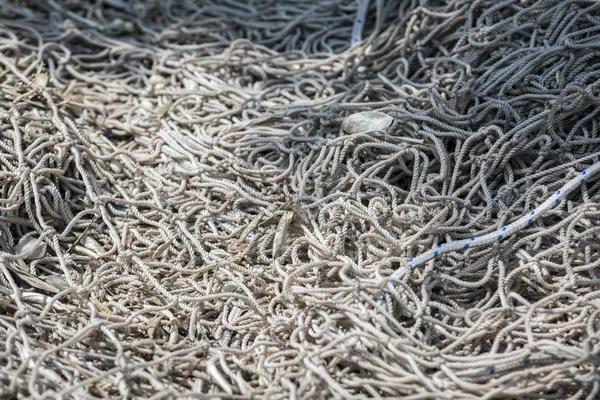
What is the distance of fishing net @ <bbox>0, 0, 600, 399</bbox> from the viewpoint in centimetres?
209

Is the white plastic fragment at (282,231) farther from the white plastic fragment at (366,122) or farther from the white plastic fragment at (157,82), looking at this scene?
the white plastic fragment at (157,82)

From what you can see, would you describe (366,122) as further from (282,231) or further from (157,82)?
(157,82)

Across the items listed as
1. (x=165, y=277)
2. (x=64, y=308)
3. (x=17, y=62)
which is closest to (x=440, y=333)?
(x=165, y=277)

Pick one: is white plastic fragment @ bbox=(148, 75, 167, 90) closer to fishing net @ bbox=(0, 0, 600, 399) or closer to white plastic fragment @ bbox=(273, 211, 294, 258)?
fishing net @ bbox=(0, 0, 600, 399)

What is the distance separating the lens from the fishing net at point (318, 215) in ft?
6.86

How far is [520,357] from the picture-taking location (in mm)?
2010

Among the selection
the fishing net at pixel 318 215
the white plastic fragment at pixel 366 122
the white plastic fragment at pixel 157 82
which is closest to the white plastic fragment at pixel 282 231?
the fishing net at pixel 318 215

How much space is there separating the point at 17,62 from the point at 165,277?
132cm

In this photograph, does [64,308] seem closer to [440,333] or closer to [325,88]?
[440,333]

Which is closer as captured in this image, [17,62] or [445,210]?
[445,210]

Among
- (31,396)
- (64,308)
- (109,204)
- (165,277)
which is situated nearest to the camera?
(31,396)

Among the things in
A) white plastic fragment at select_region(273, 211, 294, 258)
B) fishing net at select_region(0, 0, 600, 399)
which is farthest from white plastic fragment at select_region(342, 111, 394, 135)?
white plastic fragment at select_region(273, 211, 294, 258)

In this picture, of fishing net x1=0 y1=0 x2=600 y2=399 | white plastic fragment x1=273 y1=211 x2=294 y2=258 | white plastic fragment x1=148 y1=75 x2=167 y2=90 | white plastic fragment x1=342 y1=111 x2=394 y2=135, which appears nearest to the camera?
fishing net x1=0 y1=0 x2=600 y2=399

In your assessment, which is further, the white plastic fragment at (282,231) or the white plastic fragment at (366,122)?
the white plastic fragment at (366,122)
